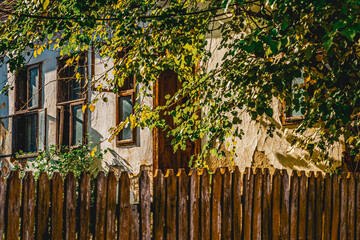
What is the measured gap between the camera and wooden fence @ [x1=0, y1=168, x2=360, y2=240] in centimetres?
317

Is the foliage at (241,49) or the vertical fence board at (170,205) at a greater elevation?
the foliage at (241,49)

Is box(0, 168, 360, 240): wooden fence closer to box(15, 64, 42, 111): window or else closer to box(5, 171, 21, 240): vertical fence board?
box(5, 171, 21, 240): vertical fence board

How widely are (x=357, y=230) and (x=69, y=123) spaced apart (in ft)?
23.2

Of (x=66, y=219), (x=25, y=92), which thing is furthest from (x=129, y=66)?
(x=25, y=92)

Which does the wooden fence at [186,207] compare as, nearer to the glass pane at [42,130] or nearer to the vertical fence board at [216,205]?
the vertical fence board at [216,205]

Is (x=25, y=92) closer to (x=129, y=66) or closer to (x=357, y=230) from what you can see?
(x=129, y=66)

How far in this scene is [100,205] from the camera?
135 inches

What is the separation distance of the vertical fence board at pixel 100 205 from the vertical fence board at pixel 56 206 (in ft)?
0.84

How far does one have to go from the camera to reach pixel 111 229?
348cm

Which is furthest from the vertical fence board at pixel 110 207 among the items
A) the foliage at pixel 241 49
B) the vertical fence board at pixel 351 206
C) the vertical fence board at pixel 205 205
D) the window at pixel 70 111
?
the window at pixel 70 111

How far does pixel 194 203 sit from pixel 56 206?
3.71ft

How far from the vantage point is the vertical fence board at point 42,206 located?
316cm

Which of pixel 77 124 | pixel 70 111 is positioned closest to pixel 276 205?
pixel 77 124

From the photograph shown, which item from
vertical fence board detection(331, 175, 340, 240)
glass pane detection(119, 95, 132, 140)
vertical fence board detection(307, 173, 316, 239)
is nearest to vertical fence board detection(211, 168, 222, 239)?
vertical fence board detection(307, 173, 316, 239)
